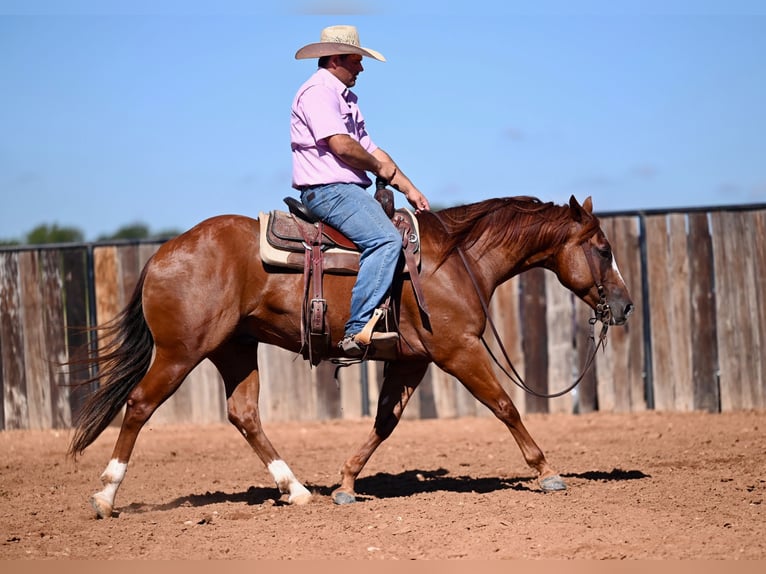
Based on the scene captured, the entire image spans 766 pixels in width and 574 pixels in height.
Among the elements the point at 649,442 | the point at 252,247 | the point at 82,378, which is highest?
the point at 252,247

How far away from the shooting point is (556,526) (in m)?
5.32

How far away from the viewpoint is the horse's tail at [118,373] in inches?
260

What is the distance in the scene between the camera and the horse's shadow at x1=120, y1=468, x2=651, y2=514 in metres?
6.96

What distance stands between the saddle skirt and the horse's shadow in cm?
178

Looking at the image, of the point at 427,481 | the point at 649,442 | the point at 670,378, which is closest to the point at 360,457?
the point at 427,481

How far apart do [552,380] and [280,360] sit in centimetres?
328

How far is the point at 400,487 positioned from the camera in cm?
749

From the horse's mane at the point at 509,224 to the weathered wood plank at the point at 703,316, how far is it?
4602 mm

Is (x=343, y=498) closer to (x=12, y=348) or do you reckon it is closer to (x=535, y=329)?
(x=535, y=329)

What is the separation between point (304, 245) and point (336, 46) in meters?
1.42

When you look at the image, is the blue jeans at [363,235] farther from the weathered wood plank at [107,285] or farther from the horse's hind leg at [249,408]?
the weathered wood plank at [107,285]

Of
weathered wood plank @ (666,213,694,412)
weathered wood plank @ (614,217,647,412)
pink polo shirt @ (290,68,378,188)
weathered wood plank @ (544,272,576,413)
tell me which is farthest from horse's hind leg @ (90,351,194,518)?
weathered wood plank @ (666,213,694,412)

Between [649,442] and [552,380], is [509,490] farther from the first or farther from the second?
[552,380]

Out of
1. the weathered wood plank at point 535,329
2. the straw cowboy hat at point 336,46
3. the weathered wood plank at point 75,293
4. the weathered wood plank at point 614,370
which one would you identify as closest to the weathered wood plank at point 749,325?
the weathered wood plank at point 614,370
